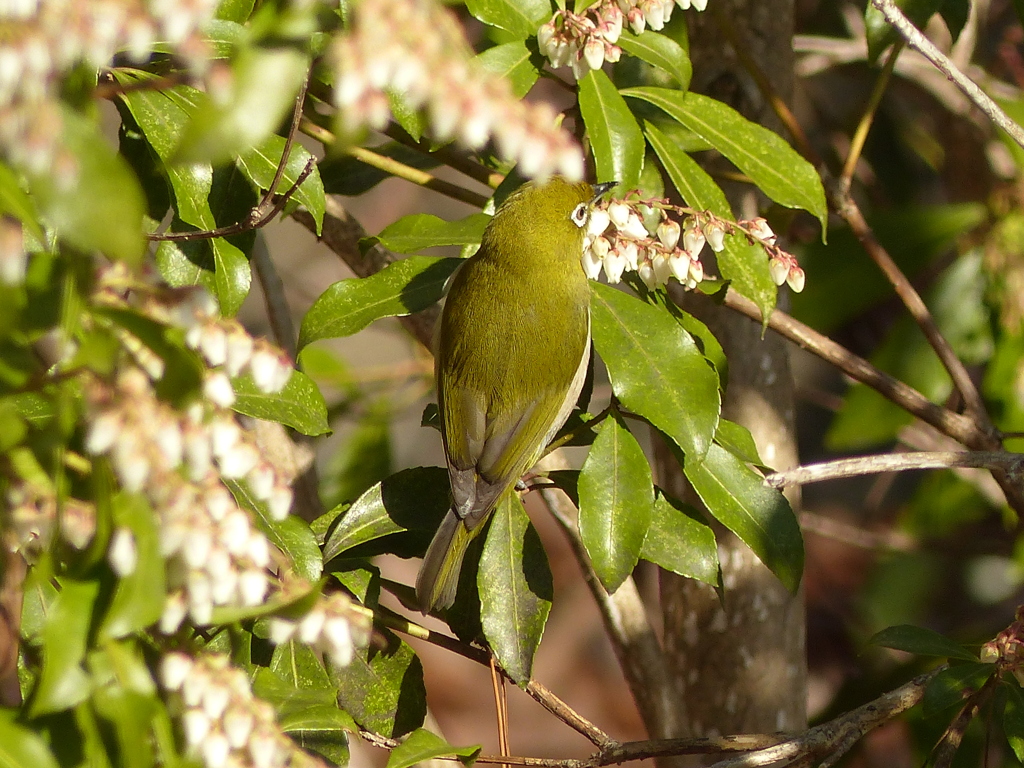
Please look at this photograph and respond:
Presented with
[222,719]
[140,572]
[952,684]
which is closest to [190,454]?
[140,572]

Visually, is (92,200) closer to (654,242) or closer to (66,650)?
(66,650)

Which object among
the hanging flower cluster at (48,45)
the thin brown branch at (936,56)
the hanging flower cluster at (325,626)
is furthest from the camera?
the thin brown branch at (936,56)

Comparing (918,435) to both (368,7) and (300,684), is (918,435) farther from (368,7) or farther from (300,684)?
(368,7)

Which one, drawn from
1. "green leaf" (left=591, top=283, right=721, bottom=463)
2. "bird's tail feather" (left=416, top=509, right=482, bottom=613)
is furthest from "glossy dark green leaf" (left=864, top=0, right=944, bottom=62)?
"bird's tail feather" (left=416, top=509, right=482, bottom=613)

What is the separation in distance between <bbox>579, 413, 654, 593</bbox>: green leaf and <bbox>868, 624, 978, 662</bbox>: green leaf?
1.28 ft

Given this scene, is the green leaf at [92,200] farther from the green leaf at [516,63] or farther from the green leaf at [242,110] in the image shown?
the green leaf at [516,63]

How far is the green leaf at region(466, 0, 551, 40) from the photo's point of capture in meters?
1.44

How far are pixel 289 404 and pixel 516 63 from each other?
551mm

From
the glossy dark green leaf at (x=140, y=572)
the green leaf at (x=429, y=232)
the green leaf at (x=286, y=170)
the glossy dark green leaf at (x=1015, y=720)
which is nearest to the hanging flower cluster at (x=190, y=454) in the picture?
the glossy dark green leaf at (x=140, y=572)

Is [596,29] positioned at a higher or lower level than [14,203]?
higher

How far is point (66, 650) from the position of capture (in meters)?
0.77

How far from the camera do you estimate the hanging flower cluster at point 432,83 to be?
2.11ft

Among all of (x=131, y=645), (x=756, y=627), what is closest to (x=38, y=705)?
(x=131, y=645)

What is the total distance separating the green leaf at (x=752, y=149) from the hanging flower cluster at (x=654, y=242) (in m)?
0.14
